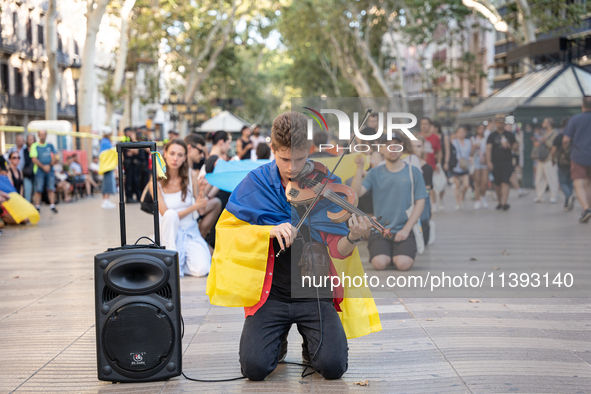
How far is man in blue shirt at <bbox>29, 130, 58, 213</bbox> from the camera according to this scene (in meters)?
16.3

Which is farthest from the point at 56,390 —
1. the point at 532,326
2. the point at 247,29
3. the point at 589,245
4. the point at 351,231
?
the point at 247,29

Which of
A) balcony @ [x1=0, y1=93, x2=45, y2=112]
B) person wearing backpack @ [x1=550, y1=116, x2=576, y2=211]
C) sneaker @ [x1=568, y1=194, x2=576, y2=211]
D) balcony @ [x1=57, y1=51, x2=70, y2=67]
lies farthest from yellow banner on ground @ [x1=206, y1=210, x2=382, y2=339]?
balcony @ [x1=57, y1=51, x2=70, y2=67]

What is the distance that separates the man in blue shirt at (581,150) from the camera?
8734mm

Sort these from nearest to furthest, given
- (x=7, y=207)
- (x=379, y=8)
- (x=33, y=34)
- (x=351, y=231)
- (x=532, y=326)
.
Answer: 1. (x=351, y=231)
2. (x=532, y=326)
3. (x=7, y=207)
4. (x=379, y=8)
5. (x=33, y=34)

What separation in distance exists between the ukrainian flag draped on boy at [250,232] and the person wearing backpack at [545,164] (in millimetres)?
3219

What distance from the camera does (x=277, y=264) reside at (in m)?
4.32

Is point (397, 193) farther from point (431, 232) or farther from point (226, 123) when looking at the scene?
point (226, 123)

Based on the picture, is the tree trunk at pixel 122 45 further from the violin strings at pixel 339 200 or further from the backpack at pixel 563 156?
the violin strings at pixel 339 200

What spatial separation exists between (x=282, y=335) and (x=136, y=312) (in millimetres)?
892

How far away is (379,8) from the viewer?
3447cm

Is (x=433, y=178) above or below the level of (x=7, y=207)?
above

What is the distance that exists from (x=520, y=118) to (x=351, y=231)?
4225 mm

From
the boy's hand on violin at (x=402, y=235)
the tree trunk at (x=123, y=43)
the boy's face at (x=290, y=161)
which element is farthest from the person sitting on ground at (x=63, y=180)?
the boy's face at (x=290, y=161)

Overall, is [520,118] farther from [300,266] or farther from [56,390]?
[56,390]
